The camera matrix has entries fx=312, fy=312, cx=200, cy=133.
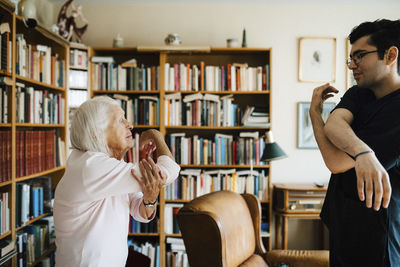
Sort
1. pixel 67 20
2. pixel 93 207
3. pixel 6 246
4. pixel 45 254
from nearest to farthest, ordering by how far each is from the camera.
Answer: pixel 93 207 < pixel 6 246 < pixel 45 254 < pixel 67 20

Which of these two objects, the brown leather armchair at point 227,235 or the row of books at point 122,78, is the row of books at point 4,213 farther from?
the row of books at point 122,78

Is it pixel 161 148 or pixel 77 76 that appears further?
pixel 77 76

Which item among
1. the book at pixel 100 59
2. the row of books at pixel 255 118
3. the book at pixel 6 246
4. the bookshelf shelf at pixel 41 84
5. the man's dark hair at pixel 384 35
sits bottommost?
the book at pixel 6 246

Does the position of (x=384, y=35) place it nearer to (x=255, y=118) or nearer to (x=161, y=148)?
(x=161, y=148)

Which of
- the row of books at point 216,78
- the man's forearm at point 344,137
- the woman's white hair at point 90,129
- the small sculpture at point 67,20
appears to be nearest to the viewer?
the man's forearm at point 344,137

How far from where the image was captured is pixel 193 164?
11.0 feet

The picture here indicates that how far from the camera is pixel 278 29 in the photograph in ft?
11.9

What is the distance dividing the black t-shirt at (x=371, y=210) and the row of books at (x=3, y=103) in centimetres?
219

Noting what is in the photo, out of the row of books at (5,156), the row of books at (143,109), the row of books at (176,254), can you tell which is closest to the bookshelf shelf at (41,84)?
the row of books at (5,156)

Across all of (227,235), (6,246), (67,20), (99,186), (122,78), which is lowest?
(6,246)

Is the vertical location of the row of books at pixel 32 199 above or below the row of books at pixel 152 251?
above

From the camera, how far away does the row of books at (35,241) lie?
2463mm

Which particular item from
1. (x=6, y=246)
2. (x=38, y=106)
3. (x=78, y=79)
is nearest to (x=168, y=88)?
(x=78, y=79)

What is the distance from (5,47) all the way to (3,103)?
0.40 meters
